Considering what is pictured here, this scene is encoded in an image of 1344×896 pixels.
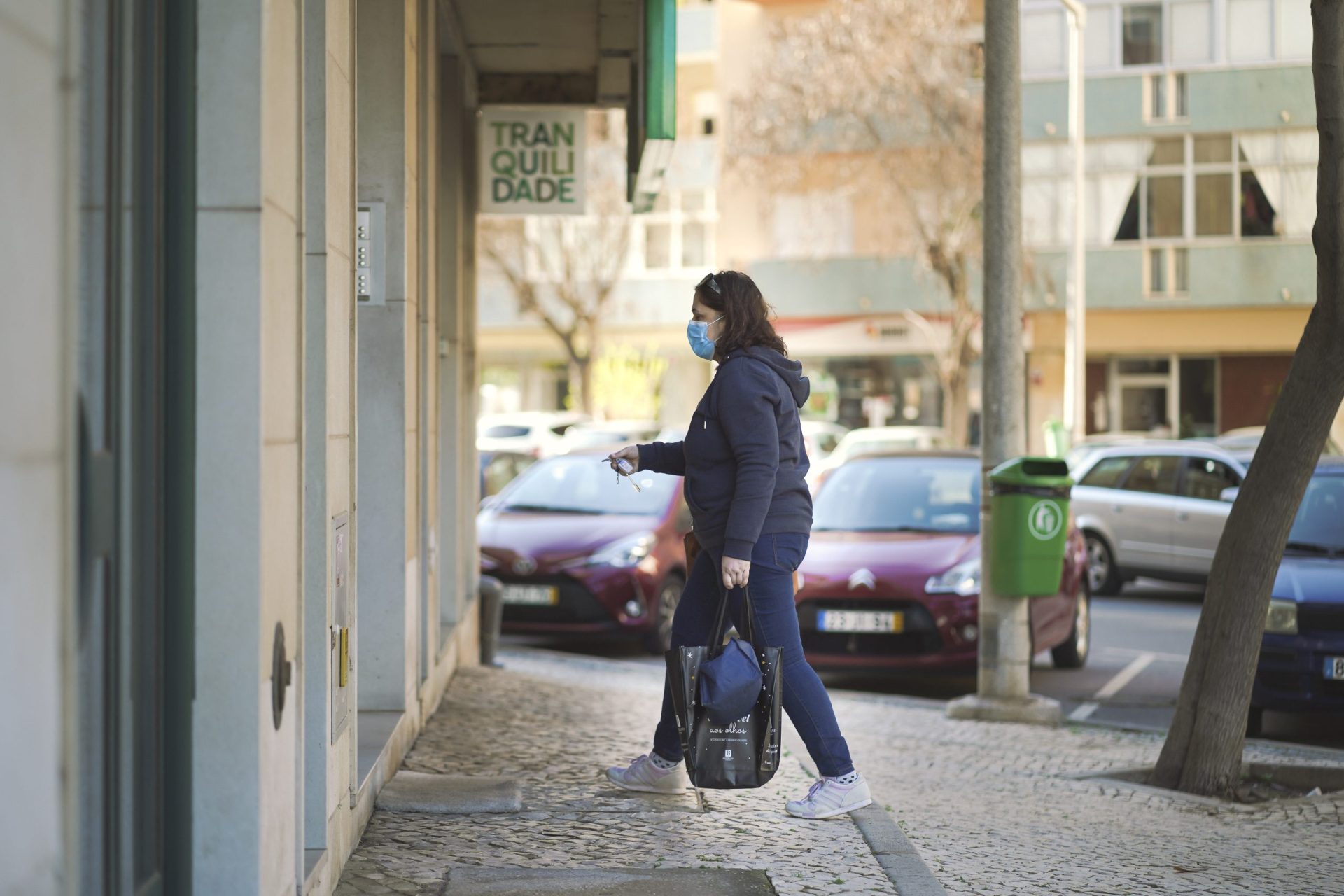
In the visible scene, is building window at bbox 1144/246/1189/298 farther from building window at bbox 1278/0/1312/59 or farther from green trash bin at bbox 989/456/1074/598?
green trash bin at bbox 989/456/1074/598

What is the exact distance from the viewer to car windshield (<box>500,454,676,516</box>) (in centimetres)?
1334

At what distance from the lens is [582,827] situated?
5789 mm

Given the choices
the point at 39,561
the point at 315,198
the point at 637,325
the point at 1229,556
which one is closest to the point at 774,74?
the point at 637,325

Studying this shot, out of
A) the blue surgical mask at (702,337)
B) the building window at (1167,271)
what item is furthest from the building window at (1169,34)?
the blue surgical mask at (702,337)

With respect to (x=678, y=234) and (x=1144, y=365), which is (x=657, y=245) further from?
(x=1144, y=365)

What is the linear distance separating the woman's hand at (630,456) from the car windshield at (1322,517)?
5294 millimetres

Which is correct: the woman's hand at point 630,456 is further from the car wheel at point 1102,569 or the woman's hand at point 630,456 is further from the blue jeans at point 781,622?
the car wheel at point 1102,569

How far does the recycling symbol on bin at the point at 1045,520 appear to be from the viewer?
9250 mm

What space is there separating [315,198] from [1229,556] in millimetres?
4420

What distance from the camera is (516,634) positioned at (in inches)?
531

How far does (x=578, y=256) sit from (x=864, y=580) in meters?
32.2

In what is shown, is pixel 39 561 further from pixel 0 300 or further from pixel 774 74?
pixel 774 74

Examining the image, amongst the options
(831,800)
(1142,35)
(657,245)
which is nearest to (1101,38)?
(1142,35)

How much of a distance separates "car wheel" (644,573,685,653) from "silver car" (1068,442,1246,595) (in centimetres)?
555
